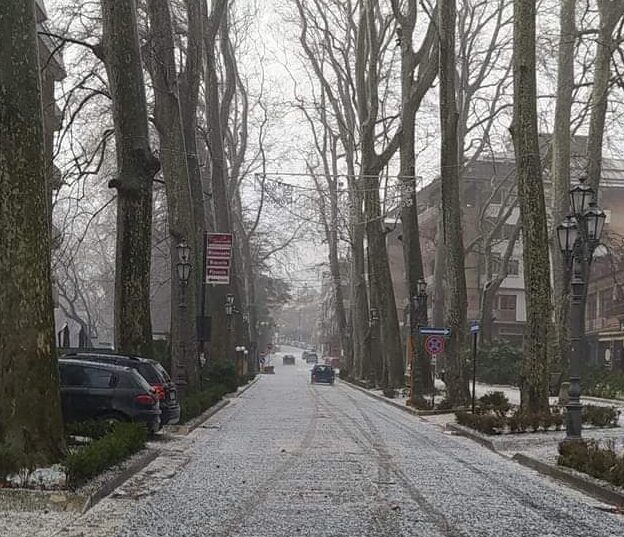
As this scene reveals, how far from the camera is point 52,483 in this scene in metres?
10.3

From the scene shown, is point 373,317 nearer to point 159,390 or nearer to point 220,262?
point 220,262

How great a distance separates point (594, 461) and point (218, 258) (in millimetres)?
17473

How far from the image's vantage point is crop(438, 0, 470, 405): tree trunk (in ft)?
89.4

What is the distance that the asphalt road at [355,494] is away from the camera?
9375mm

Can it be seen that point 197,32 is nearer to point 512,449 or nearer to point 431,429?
point 431,429

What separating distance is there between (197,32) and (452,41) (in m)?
7.33

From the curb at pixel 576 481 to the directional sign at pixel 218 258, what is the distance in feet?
47.0

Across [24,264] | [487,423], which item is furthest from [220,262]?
[24,264]

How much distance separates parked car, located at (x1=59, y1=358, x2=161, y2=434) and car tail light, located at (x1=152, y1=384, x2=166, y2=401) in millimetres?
949

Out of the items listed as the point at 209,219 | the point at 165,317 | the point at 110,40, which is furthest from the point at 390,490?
the point at 165,317

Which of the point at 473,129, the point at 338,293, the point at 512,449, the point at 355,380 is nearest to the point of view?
the point at 512,449

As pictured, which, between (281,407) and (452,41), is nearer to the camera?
(452,41)

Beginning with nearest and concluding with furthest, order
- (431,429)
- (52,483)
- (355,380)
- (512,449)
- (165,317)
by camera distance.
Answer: (52,483)
(512,449)
(431,429)
(355,380)
(165,317)

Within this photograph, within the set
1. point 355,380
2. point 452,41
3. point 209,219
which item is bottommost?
point 355,380
